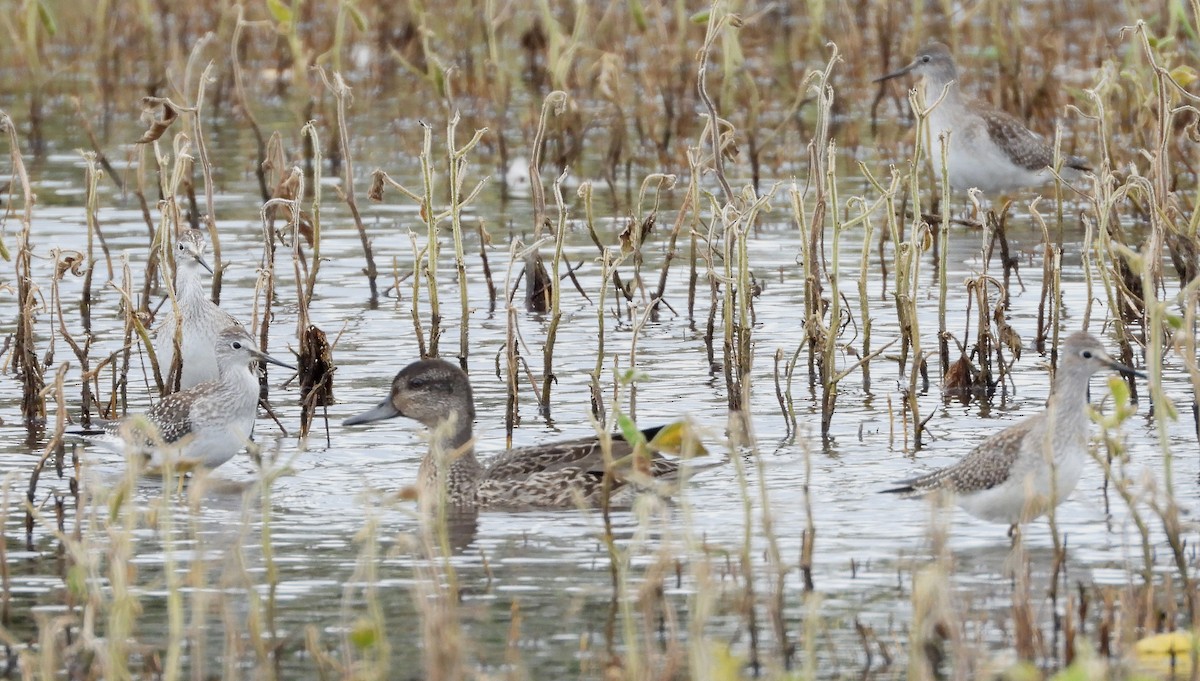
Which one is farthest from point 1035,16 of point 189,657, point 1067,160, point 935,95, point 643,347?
point 189,657

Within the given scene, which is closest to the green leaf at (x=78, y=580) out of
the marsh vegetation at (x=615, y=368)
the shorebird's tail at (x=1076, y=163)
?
the marsh vegetation at (x=615, y=368)

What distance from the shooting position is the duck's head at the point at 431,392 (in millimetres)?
7707

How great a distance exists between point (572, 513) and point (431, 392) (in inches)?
33.2

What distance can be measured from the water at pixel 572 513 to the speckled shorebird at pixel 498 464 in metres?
0.14

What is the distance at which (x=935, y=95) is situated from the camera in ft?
45.6

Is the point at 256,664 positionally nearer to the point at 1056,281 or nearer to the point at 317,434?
the point at 317,434

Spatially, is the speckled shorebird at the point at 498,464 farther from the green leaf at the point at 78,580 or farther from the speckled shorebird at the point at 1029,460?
the green leaf at the point at 78,580

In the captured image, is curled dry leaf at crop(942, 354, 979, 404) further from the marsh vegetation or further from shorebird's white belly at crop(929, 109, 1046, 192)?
shorebird's white belly at crop(929, 109, 1046, 192)

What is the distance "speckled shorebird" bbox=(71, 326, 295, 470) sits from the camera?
7.71 metres

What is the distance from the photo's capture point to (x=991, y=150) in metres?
12.6

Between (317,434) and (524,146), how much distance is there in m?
6.87

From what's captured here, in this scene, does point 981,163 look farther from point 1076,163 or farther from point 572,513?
point 572,513

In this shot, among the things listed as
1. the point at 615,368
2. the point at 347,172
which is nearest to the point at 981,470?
the point at 615,368

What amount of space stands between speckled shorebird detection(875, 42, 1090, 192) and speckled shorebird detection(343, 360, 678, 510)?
5552mm
